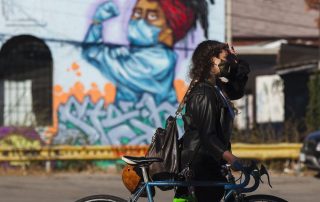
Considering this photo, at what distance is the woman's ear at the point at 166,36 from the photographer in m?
17.9

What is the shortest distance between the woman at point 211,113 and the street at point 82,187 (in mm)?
6303

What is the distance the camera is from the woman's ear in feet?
58.9

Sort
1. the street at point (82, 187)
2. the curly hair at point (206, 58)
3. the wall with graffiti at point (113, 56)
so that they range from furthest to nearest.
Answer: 1. the wall with graffiti at point (113, 56)
2. the street at point (82, 187)
3. the curly hair at point (206, 58)

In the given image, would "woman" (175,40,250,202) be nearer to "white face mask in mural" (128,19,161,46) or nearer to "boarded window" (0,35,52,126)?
"white face mask in mural" (128,19,161,46)

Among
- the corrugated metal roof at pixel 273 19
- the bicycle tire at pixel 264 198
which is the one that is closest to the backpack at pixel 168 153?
the bicycle tire at pixel 264 198

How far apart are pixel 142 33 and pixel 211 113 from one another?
13.4 meters

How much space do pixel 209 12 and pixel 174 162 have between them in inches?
542

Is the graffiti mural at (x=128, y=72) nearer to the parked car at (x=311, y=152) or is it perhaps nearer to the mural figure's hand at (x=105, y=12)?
the mural figure's hand at (x=105, y=12)

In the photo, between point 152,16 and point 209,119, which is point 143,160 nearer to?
point 209,119

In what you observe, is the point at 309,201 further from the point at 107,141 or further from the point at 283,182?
the point at 107,141

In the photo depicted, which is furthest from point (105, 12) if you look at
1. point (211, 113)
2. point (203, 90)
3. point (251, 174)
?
point (251, 174)

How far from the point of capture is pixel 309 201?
447 inches

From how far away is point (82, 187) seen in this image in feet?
43.9

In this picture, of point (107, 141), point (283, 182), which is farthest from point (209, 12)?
point (283, 182)
